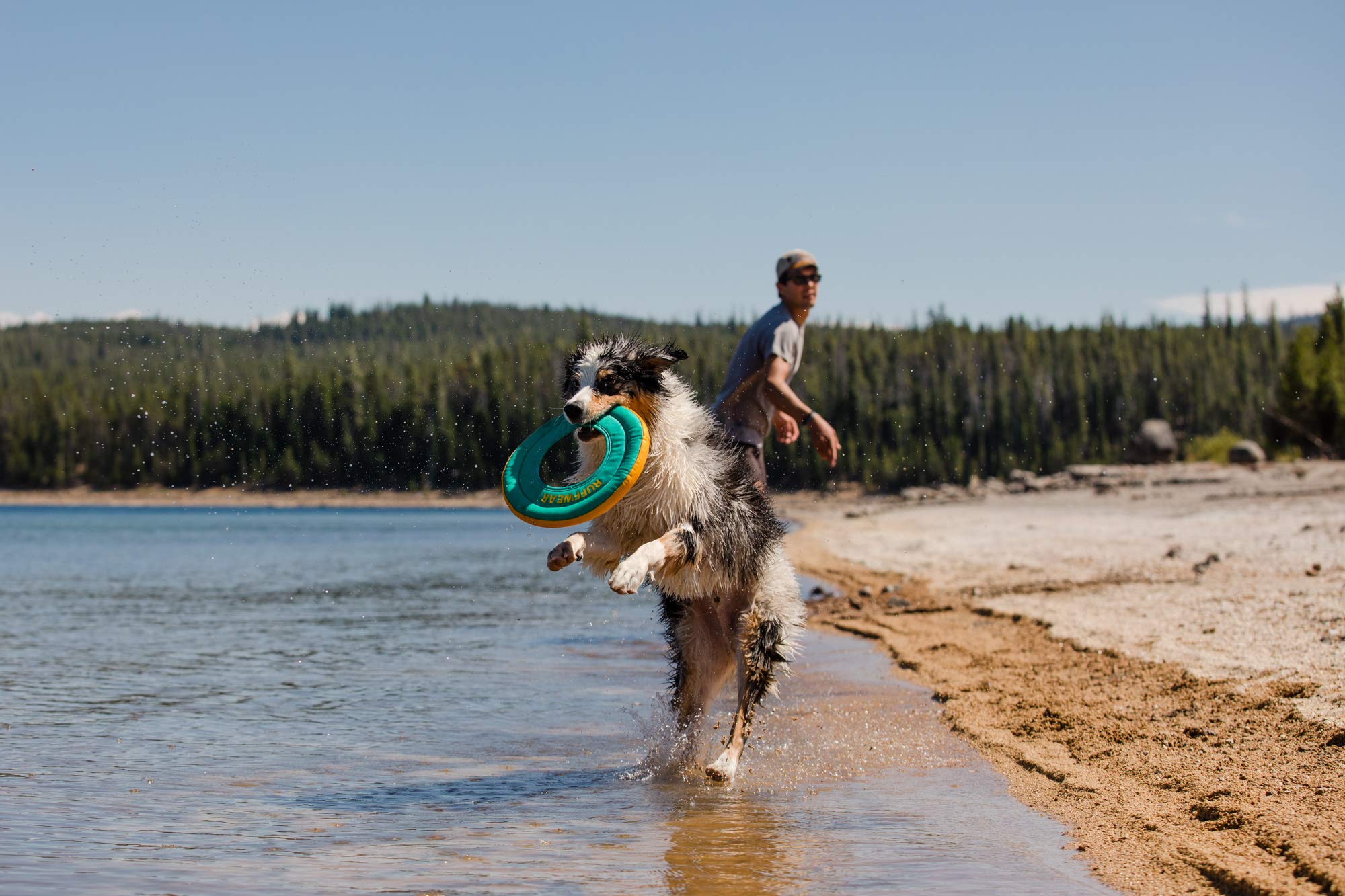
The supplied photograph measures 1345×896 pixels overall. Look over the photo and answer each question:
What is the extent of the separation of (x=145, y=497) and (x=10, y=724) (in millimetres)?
120841

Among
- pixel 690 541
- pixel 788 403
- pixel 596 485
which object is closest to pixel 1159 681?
pixel 788 403

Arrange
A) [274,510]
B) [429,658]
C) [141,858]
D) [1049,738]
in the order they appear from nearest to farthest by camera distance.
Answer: [141,858], [1049,738], [429,658], [274,510]

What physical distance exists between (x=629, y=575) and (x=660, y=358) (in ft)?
4.62

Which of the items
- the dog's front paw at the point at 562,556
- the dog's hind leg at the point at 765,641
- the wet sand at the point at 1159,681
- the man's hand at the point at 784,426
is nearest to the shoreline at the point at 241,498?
the wet sand at the point at 1159,681

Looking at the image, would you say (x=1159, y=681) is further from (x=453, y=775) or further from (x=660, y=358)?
(x=453, y=775)

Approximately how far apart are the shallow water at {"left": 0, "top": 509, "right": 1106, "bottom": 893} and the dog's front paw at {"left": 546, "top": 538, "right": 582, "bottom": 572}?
131cm

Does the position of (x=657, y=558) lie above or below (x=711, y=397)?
below

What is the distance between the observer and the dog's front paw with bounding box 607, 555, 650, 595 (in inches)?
224

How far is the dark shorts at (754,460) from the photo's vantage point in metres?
7.59

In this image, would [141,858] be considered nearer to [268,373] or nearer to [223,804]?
[223,804]

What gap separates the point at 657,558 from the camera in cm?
613

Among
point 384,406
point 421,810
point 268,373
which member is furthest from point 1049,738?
point 268,373

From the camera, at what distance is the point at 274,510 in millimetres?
107125

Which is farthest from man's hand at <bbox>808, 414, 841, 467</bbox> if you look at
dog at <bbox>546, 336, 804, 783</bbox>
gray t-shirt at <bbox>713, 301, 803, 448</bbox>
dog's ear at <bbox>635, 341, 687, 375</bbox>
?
dog's ear at <bbox>635, 341, 687, 375</bbox>
